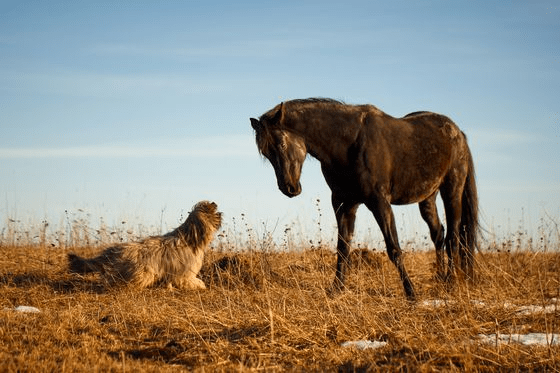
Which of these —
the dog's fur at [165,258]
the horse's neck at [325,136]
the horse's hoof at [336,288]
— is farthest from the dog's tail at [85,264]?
the horse's neck at [325,136]

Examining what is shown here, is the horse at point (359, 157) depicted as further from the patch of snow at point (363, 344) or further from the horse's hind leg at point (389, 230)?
the patch of snow at point (363, 344)

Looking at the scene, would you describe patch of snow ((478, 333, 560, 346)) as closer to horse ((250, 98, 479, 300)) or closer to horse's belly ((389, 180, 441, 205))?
horse ((250, 98, 479, 300))

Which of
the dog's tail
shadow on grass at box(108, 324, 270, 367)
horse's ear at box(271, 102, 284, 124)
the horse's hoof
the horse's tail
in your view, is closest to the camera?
shadow on grass at box(108, 324, 270, 367)

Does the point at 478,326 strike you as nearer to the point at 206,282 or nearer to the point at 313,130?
the point at 313,130

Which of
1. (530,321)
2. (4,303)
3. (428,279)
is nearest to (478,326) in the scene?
(530,321)

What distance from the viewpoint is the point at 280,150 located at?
26.6 ft

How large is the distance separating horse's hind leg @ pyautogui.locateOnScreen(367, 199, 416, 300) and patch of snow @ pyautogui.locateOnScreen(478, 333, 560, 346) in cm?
248

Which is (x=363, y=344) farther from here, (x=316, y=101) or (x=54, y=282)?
(x=54, y=282)

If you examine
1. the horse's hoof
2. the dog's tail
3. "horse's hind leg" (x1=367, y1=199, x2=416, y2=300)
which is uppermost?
"horse's hind leg" (x1=367, y1=199, x2=416, y2=300)

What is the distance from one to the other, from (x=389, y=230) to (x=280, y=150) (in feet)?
5.74

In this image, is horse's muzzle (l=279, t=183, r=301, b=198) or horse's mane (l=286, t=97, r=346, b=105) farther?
horse's mane (l=286, t=97, r=346, b=105)

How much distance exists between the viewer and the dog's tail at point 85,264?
31.9 ft

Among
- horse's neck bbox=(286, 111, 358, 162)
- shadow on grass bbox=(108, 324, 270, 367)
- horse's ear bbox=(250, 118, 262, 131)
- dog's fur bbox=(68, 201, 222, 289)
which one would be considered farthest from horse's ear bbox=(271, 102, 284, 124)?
shadow on grass bbox=(108, 324, 270, 367)

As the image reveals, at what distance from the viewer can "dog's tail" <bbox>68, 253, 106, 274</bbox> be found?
31.9 ft
